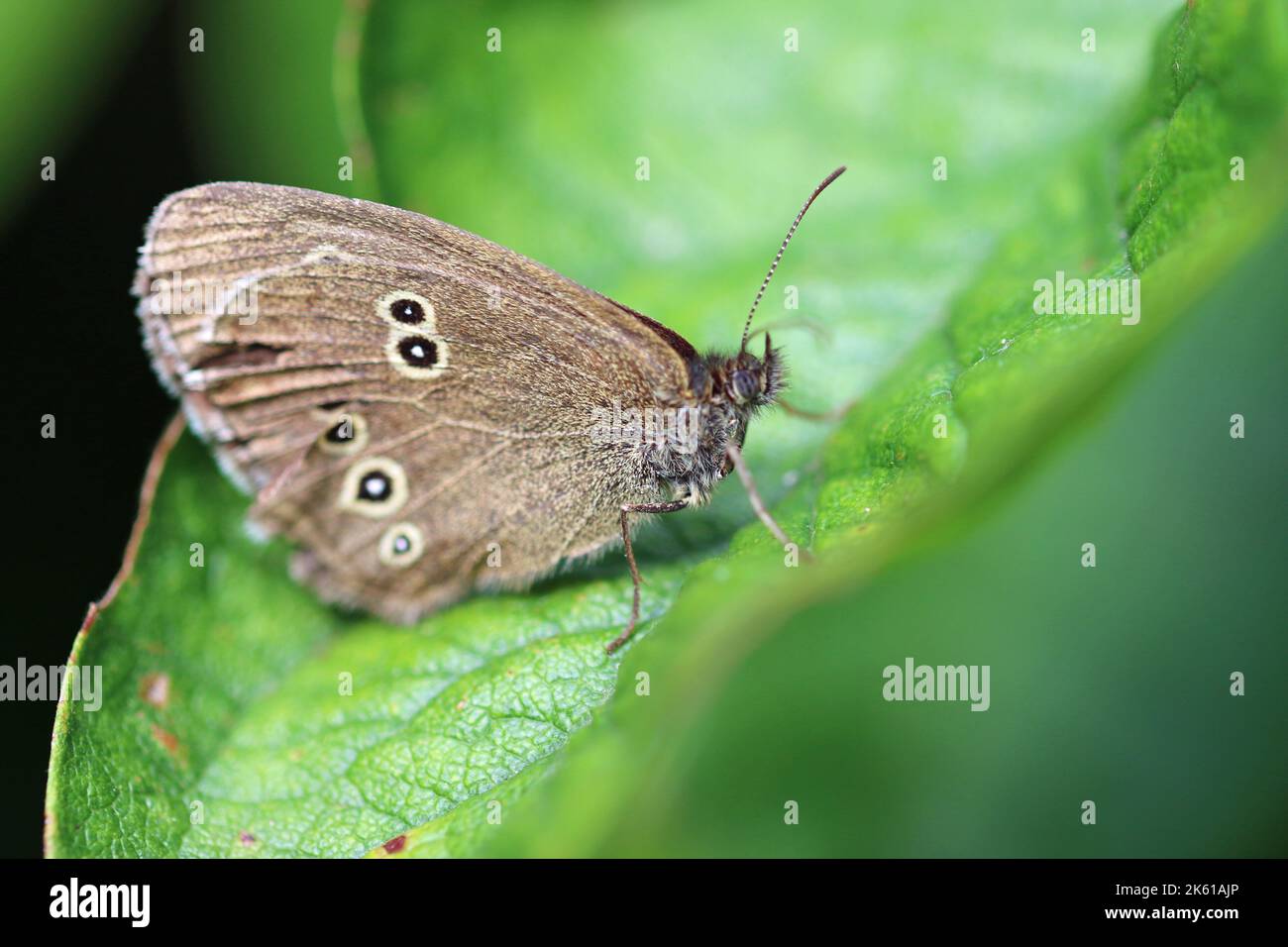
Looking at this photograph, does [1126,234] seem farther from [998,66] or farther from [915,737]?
[915,737]

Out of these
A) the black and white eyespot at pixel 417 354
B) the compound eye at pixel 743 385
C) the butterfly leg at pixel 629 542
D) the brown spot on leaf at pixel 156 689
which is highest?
the black and white eyespot at pixel 417 354

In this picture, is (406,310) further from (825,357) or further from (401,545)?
(825,357)

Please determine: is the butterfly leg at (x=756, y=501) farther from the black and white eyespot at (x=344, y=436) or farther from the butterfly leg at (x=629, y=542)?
the black and white eyespot at (x=344, y=436)

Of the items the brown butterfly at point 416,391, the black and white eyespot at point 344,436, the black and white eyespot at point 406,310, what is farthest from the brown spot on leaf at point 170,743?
the black and white eyespot at point 406,310

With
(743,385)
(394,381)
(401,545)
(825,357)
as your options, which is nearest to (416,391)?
(394,381)
